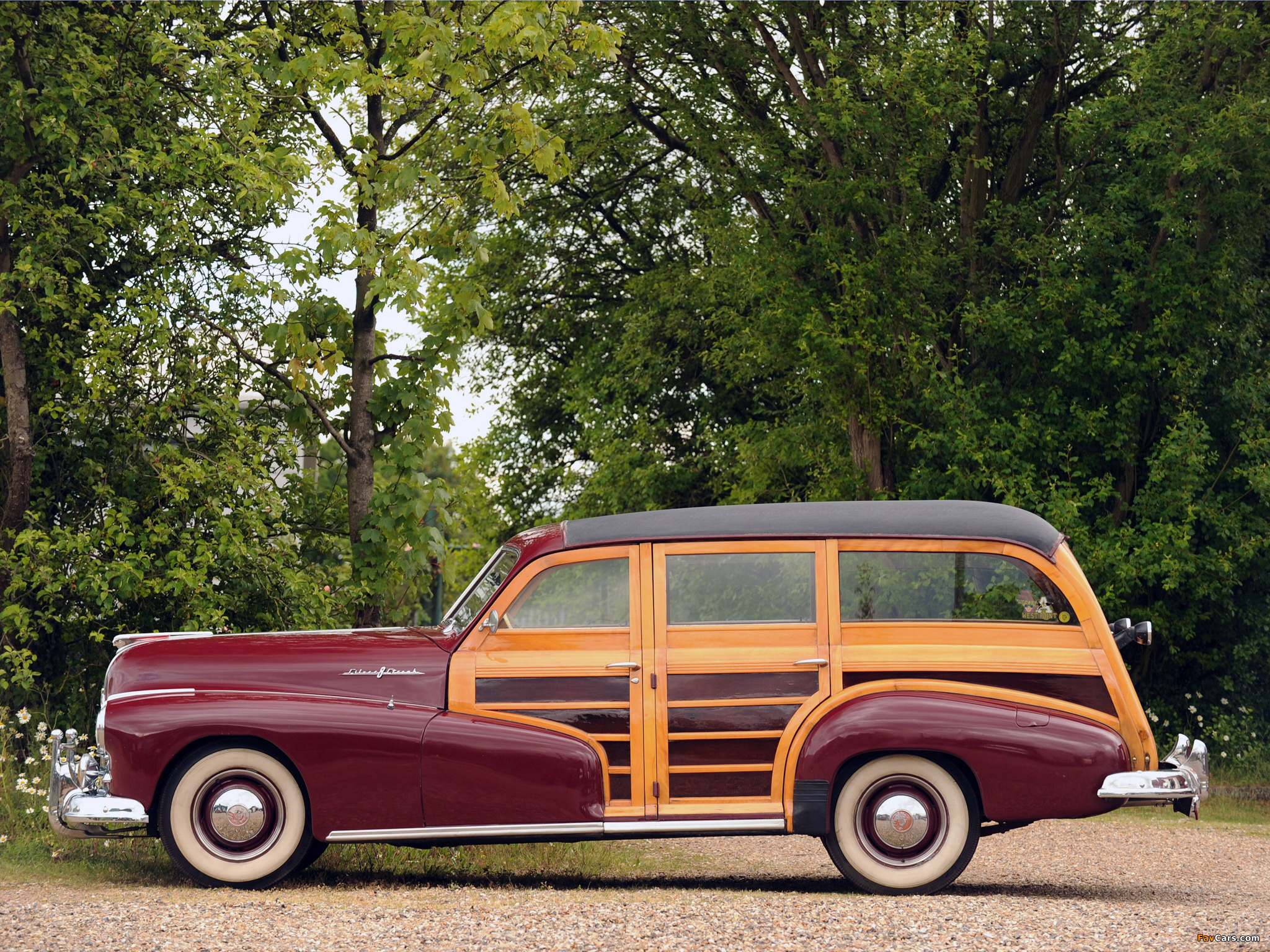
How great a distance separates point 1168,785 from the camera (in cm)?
681

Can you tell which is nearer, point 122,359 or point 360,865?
point 360,865

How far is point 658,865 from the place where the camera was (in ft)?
28.0

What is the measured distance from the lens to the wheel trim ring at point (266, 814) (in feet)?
22.7

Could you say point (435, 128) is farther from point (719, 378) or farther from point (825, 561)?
point (719, 378)

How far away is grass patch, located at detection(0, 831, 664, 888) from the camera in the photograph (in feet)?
24.0

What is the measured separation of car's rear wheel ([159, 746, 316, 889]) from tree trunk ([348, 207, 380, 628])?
328 centimetres

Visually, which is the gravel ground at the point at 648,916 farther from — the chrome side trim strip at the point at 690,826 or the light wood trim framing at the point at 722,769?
the light wood trim framing at the point at 722,769

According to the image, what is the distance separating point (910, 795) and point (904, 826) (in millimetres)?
166

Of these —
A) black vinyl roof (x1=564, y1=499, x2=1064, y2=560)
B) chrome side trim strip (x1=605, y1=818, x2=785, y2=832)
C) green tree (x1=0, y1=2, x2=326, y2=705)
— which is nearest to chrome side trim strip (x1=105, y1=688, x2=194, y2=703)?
black vinyl roof (x1=564, y1=499, x2=1064, y2=560)

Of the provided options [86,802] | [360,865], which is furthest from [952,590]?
[86,802]

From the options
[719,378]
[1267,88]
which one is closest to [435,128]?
[1267,88]

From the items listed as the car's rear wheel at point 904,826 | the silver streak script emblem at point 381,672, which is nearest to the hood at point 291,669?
the silver streak script emblem at point 381,672

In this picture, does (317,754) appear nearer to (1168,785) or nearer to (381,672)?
(381,672)

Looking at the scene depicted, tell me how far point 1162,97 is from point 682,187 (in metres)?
9.85
